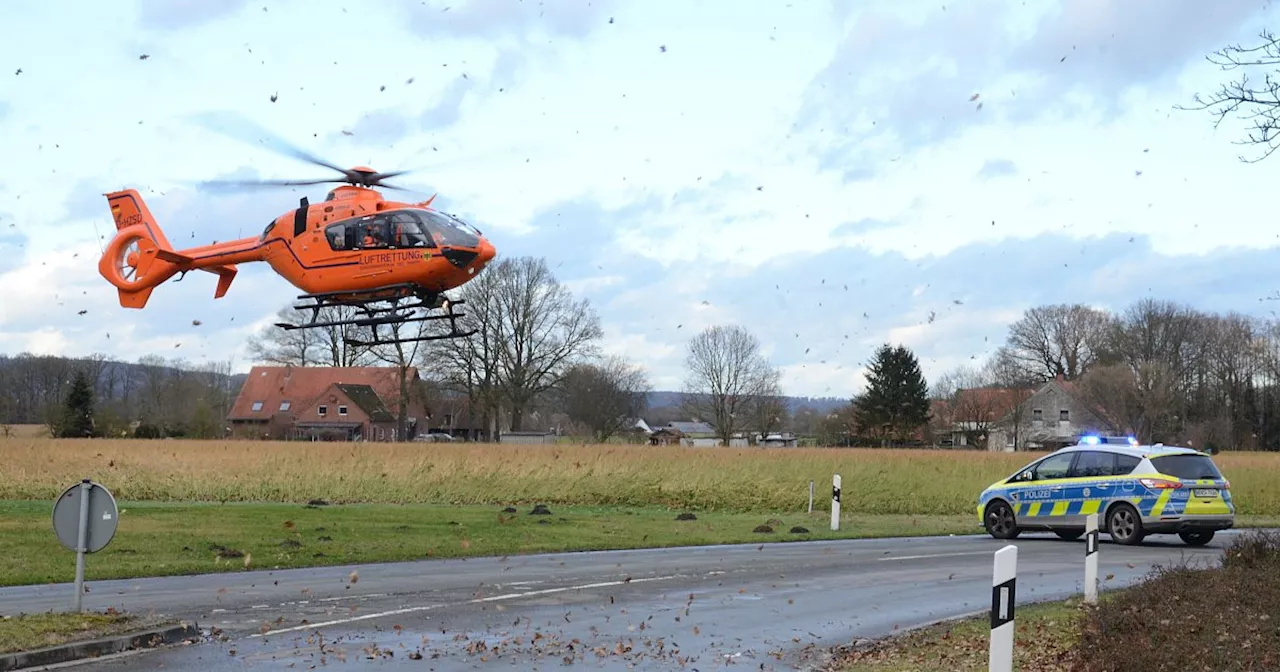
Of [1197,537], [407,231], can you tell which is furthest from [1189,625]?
[407,231]

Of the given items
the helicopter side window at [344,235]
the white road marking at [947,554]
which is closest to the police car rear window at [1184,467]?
the white road marking at [947,554]

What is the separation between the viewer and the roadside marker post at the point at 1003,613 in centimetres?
714

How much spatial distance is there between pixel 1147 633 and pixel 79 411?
63.5m

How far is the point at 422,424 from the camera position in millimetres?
97875

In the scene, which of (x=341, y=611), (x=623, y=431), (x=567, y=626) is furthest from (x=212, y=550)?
(x=623, y=431)

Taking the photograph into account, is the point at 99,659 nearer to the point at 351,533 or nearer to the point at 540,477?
the point at 351,533

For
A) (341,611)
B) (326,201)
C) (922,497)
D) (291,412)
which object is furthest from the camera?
(291,412)

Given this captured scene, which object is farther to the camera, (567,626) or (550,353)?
(550,353)

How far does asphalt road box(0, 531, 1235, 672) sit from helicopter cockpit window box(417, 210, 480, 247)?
23.4 ft

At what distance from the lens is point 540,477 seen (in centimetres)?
3600

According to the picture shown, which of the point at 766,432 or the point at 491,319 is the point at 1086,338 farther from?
the point at 491,319

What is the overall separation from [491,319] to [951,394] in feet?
157

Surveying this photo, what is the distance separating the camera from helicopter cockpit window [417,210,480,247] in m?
24.9

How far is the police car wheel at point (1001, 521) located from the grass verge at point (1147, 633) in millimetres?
10769
